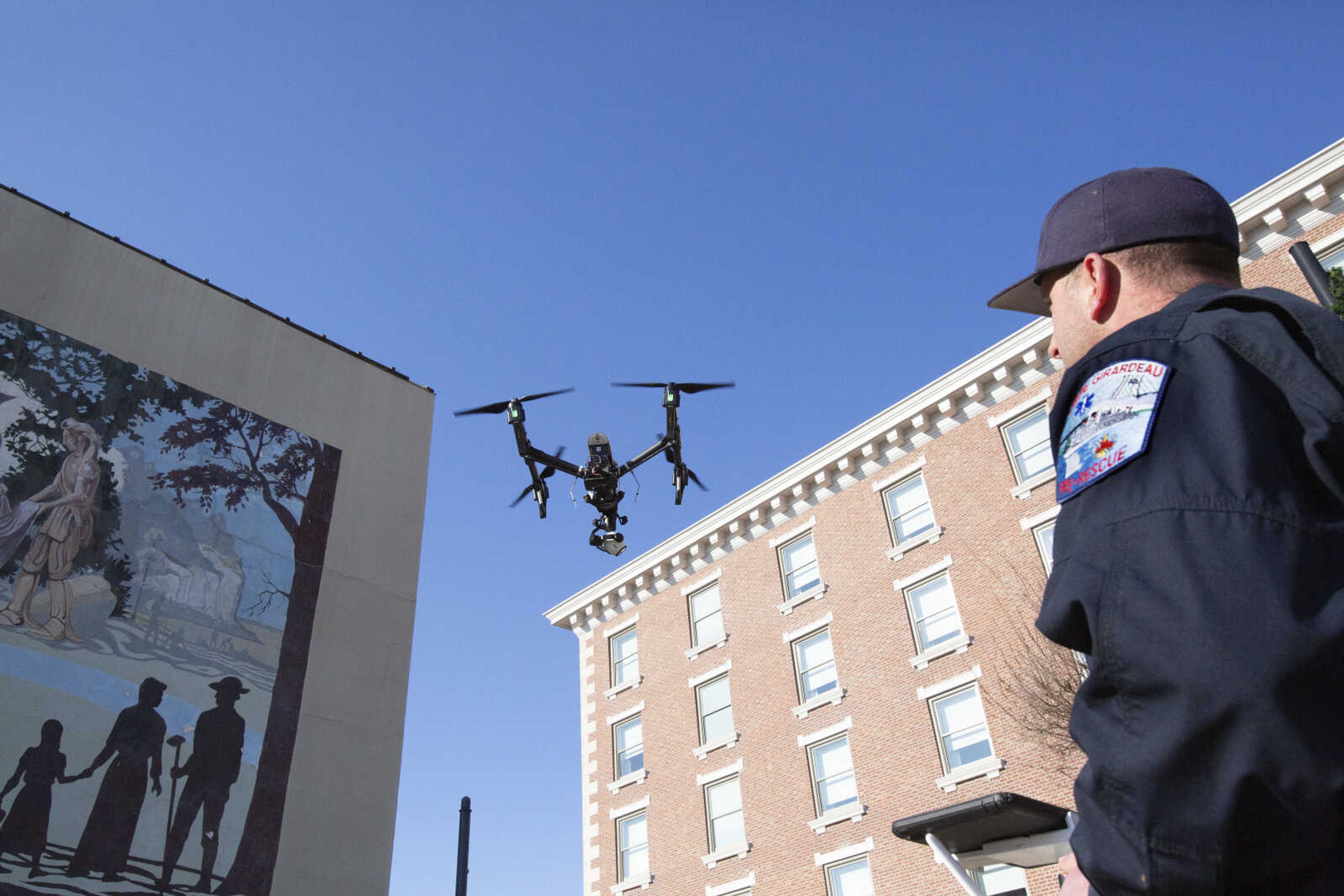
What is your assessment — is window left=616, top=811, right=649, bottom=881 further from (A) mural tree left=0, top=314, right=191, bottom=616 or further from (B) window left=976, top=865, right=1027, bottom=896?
(A) mural tree left=0, top=314, right=191, bottom=616

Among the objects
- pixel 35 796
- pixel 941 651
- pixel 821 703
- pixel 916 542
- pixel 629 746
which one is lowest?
pixel 35 796

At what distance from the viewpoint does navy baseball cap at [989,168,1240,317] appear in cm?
198

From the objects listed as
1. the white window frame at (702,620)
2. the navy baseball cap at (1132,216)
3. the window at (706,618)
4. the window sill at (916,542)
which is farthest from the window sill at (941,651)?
the navy baseball cap at (1132,216)

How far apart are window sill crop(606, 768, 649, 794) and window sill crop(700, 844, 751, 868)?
370 cm

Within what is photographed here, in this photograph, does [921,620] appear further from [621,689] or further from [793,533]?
[621,689]

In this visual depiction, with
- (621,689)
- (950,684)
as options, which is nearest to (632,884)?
(621,689)

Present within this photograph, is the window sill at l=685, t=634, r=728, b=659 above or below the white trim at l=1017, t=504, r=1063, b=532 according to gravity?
above

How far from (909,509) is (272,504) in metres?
17.4

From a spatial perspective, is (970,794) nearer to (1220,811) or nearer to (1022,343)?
(1022,343)

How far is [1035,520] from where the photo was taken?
25.1 metres

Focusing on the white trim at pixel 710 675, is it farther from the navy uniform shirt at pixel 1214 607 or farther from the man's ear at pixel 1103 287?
the navy uniform shirt at pixel 1214 607

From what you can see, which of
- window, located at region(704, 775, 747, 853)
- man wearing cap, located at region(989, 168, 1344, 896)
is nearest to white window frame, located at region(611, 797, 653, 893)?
window, located at region(704, 775, 747, 853)

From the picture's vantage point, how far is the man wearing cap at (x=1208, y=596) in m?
1.27

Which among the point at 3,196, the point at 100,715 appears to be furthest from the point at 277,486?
the point at 3,196
